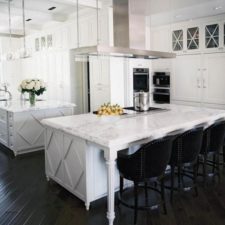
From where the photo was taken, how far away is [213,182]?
3400 mm

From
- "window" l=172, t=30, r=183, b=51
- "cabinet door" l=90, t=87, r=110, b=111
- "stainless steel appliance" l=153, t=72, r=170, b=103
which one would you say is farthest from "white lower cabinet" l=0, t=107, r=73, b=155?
"window" l=172, t=30, r=183, b=51

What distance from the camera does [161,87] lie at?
6559 millimetres

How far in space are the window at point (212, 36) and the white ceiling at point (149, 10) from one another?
271 millimetres

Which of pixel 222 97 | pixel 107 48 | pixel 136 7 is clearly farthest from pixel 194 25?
pixel 107 48

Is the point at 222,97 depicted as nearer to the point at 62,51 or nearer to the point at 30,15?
the point at 62,51

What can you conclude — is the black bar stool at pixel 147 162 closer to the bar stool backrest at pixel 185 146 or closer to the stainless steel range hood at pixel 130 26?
the bar stool backrest at pixel 185 146

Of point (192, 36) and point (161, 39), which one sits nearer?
point (192, 36)

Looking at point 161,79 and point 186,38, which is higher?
point 186,38

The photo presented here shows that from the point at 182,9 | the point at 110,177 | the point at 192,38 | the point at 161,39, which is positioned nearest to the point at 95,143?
the point at 110,177

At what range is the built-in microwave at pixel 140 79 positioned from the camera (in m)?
5.74

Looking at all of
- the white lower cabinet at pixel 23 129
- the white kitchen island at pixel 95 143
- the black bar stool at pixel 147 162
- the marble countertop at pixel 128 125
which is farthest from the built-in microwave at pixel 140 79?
the black bar stool at pixel 147 162

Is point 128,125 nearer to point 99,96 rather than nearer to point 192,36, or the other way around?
point 99,96

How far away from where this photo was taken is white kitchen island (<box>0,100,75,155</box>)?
456 cm

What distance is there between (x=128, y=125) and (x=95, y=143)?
0.54 m
